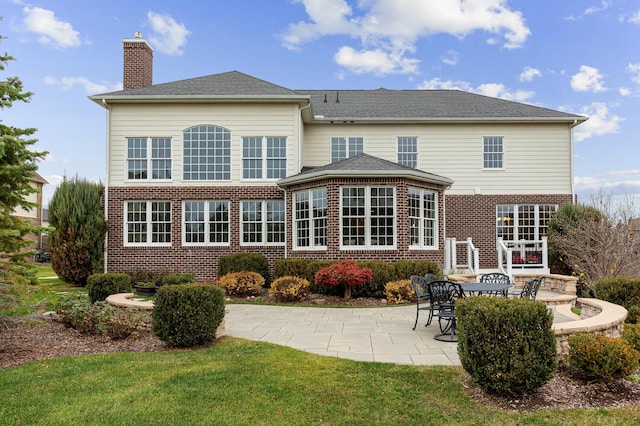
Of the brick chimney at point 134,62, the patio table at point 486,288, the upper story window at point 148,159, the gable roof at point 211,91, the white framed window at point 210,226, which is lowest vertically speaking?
the patio table at point 486,288

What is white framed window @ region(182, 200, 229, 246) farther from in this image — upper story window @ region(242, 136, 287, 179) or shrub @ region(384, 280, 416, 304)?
shrub @ region(384, 280, 416, 304)

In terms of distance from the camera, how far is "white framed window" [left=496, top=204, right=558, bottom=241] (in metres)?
18.0

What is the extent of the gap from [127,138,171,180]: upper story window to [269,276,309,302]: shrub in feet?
23.0

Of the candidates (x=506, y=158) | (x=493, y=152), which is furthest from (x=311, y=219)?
(x=506, y=158)

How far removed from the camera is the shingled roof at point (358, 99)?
15969 mm

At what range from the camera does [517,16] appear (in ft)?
46.5

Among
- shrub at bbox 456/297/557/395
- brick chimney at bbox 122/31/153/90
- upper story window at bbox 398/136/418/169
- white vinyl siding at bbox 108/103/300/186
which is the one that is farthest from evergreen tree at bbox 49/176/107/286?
shrub at bbox 456/297/557/395

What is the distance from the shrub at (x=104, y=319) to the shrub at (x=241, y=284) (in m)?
5.17

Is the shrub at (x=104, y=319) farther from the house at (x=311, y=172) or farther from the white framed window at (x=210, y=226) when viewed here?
the white framed window at (x=210, y=226)

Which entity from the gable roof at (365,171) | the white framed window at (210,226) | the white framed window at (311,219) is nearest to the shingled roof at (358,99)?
the gable roof at (365,171)

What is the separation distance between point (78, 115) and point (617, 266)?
16442 mm

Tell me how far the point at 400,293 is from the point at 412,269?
120 cm

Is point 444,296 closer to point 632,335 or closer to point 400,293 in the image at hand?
point 632,335

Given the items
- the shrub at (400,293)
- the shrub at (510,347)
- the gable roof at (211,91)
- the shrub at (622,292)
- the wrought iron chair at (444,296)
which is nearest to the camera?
the shrub at (510,347)
